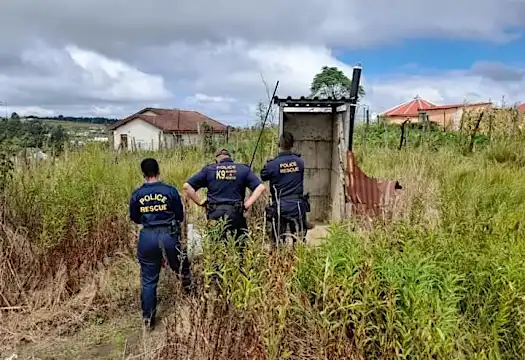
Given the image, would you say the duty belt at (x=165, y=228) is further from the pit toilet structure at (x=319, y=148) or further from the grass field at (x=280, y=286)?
the pit toilet structure at (x=319, y=148)

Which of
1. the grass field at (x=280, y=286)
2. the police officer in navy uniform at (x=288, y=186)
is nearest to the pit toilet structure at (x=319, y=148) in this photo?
the police officer in navy uniform at (x=288, y=186)

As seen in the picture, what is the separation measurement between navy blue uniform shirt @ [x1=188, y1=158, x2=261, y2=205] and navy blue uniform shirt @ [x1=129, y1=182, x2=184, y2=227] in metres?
0.57

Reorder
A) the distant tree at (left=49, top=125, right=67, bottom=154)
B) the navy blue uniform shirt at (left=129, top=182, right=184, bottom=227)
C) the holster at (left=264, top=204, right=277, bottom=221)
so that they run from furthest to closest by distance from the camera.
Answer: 1. the distant tree at (left=49, top=125, right=67, bottom=154)
2. the holster at (left=264, top=204, right=277, bottom=221)
3. the navy blue uniform shirt at (left=129, top=182, right=184, bottom=227)

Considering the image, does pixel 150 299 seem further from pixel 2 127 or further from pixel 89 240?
pixel 2 127

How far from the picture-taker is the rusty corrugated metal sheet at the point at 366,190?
6820 mm

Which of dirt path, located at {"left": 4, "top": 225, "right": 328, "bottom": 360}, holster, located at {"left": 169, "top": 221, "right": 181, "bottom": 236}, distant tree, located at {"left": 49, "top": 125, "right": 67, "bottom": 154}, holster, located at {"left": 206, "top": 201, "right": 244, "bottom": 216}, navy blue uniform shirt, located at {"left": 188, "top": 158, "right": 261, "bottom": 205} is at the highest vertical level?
distant tree, located at {"left": 49, "top": 125, "right": 67, "bottom": 154}

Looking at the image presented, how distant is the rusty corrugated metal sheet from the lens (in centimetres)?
682

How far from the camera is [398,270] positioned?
3340 millimetres

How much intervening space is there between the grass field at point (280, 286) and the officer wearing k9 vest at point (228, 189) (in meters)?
0.85

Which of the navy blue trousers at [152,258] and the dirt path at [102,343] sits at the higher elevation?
the navy blue trousers at [152,258]

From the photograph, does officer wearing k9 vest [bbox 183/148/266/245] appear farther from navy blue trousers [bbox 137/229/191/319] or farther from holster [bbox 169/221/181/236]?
navy blue trousers [bbox 137/229/191/319]

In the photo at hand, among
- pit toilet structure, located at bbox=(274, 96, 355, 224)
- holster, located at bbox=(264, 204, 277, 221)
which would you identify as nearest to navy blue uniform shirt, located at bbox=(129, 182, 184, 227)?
holster, located at bbox=(264, 204, 277, 221)

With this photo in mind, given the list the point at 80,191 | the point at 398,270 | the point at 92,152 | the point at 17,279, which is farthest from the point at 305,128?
the point at 398,270

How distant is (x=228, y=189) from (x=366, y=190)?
7.82 feet
